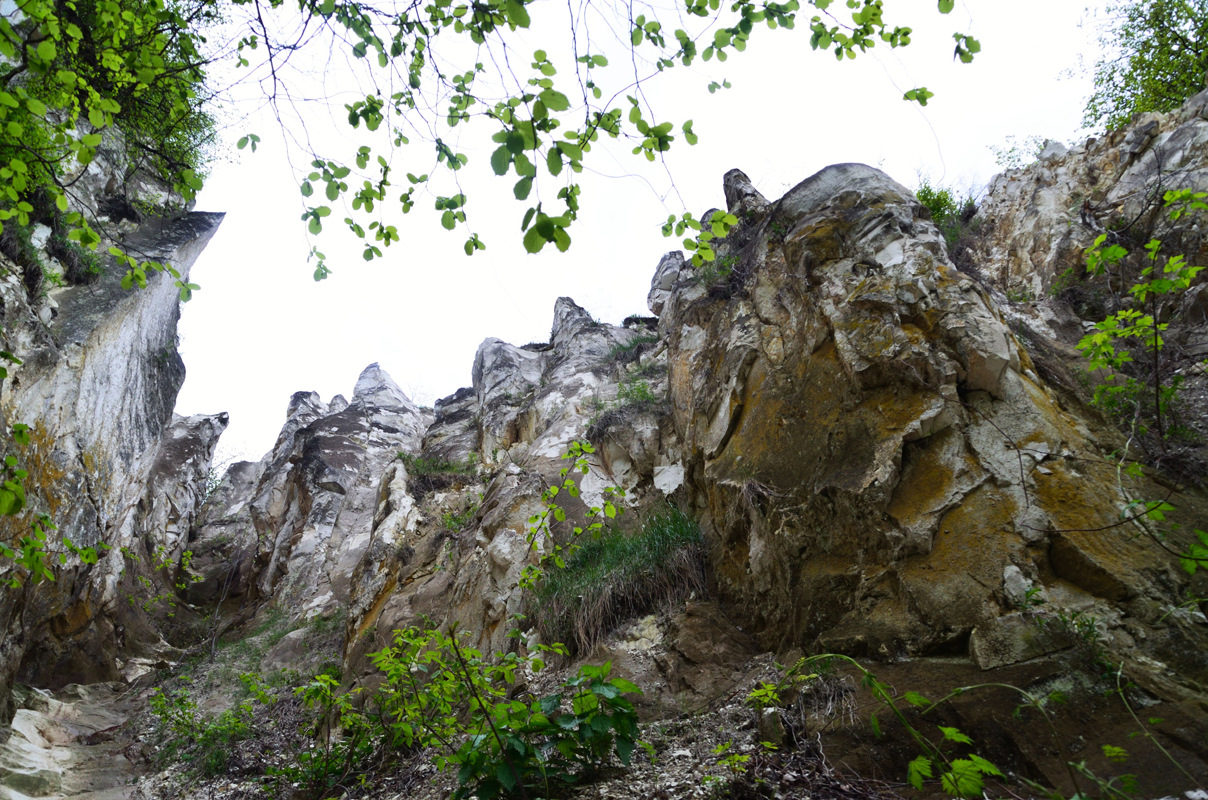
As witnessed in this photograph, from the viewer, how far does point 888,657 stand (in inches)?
133

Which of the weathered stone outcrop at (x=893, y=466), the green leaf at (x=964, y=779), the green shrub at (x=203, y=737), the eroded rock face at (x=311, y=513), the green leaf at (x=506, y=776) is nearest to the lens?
the green leaf at (x=964, y=779)

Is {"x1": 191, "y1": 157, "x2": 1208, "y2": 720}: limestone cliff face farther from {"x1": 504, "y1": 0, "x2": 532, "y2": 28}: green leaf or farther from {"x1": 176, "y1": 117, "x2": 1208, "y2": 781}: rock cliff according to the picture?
{"x1": 504, "y1": 0, "x2": 532, "y2": 28}: green leaf

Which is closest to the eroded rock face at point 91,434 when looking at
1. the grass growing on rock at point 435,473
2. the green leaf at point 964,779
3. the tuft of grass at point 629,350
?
the grass growing on rock at point 435,473

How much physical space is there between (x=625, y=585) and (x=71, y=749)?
667 centimetres

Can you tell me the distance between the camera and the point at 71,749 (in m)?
6.87

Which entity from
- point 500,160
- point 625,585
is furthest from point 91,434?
point 500,160

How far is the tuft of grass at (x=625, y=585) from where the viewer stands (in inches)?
206

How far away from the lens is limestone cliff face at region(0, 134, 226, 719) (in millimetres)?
6859

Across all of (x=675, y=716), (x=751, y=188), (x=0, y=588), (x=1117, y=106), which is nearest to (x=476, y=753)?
(x=675, y=716)

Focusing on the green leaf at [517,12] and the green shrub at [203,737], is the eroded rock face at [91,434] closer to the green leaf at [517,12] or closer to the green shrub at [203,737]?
the green shrub at [203,737]

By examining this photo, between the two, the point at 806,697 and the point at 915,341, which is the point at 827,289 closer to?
the point at 915,341

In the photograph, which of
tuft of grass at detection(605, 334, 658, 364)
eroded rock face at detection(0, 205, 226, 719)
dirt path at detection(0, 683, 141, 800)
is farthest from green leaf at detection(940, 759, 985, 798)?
tuft of grass at detection(605, 334, 658, 364)

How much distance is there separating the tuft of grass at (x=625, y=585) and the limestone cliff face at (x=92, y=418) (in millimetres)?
4489

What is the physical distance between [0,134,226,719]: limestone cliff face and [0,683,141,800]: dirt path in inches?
18.1
